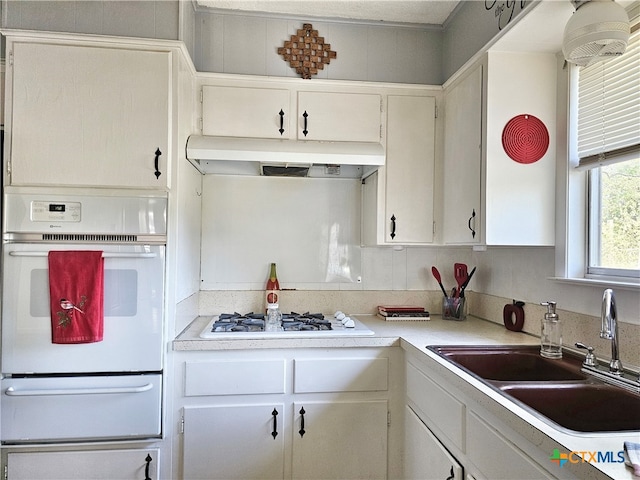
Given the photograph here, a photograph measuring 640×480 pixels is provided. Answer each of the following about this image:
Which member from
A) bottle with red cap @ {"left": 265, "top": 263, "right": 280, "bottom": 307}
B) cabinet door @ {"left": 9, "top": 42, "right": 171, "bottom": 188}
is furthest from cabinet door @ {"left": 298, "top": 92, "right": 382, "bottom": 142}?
bottle with red cap @ {"left": 265, "top": 263, "right": 280, "bottom": 307}

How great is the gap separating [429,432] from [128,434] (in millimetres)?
1319

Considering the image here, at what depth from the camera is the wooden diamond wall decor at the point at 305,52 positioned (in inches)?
93.3

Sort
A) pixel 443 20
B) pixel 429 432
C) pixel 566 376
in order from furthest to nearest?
pixel 443 20 < pixel 429 432 < pixel 566 376

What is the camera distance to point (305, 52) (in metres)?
2.38

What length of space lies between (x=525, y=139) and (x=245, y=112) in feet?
4.69

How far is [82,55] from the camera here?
69.7 inches

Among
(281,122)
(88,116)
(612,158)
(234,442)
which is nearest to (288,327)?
(234,442)

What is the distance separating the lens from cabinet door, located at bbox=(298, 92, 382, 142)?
7.30 ft

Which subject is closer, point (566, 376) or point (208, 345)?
point (566, 376)

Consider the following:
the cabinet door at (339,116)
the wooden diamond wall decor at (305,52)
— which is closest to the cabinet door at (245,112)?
the cabinet door at (339,116)

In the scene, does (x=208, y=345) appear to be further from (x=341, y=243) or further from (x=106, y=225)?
(x=341, y=243)

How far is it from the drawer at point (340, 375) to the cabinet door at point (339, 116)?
1.21 metres

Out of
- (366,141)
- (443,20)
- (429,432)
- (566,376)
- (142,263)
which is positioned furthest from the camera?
(443,20)

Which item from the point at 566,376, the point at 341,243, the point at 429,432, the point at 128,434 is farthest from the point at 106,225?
the point at 566,376
